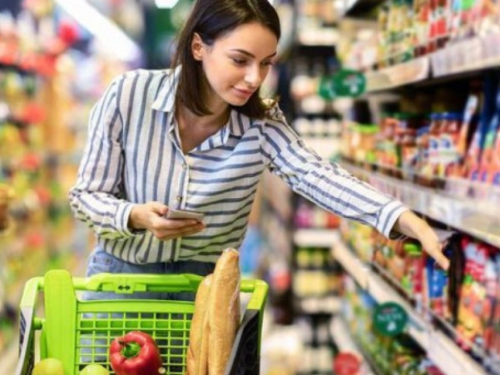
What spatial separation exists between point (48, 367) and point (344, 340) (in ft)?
8.03

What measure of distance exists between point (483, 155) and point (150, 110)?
97 centimetres

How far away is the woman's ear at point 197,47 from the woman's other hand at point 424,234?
614 millimetres

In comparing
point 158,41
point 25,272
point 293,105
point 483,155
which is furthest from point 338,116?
point 158,41

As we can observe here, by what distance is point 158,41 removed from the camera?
1424 centimetres

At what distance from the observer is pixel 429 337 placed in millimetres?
2404

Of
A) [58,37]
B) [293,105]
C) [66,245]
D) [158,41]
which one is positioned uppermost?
[158,41]

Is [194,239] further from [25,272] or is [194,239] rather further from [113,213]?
[25,272]

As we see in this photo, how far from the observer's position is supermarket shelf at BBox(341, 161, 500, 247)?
6.34 feet

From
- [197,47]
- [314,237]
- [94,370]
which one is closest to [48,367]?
[94,370]

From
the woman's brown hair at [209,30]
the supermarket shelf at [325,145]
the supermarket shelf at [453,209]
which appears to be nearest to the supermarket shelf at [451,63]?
the supermarket shelf at [453,209]

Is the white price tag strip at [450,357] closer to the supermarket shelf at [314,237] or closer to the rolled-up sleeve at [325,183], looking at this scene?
the rolled-up sleeve at [325,183]

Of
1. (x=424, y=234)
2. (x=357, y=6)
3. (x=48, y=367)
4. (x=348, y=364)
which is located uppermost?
(x=357, y=6)

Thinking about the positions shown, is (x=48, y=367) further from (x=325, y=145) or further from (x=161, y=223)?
(x=325, y=145)

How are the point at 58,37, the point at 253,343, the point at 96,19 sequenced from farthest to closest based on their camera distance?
the point at 96,19 < the point at 58,37 < the point at 253,343
